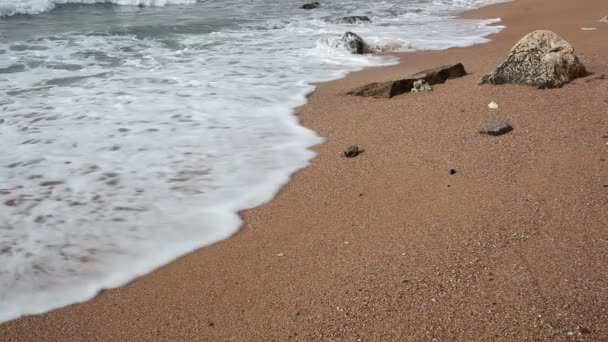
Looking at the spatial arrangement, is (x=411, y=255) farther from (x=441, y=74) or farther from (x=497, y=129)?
(x=441, y=74)

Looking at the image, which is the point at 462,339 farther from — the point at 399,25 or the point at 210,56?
the point at 399,25

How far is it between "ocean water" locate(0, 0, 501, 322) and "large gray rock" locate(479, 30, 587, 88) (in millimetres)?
2288

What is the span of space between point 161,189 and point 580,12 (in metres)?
10.1

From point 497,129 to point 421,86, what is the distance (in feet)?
5.76

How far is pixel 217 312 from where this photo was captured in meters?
2.70

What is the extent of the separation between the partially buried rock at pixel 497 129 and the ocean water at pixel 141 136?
1.51 meters

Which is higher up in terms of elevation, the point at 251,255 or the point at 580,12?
the point at 580,12

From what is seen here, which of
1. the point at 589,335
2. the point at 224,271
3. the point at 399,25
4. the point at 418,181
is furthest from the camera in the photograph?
the point at 399,25

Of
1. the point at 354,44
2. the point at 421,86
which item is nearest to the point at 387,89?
the point at 421,86

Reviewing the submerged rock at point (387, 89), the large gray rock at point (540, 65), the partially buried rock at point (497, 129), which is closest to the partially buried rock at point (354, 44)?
the submerged rock at point (387, 89)

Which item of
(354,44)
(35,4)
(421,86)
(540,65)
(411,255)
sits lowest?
(411,255)

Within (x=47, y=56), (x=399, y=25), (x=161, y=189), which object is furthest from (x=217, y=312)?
(x=399, y=25)

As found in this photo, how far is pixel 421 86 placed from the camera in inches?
242

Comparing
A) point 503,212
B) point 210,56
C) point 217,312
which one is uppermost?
point 210,56
